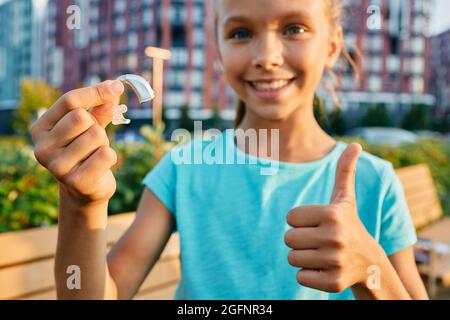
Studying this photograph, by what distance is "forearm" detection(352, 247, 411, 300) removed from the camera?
0.68 m

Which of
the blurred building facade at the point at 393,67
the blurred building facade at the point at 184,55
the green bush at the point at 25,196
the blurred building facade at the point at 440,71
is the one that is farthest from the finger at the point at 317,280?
the blurred building facade at the point at 440,71

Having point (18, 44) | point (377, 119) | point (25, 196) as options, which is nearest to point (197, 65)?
point (377, 119)

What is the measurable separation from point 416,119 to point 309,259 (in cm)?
3292

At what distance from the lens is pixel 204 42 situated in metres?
36.8

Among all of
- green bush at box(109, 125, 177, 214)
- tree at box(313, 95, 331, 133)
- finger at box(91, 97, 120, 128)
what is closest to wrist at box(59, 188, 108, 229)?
finger at box(91, 97, 120, 128)

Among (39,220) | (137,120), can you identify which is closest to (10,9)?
(137,120)

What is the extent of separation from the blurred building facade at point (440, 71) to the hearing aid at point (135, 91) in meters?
45.8

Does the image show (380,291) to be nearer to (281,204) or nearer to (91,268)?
(281,204)

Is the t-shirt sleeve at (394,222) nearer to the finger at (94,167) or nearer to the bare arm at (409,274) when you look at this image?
the bare arm at (409,274)

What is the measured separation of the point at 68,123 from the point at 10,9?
55.0 m

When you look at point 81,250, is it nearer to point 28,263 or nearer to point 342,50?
point 28,263

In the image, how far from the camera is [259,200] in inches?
37.9

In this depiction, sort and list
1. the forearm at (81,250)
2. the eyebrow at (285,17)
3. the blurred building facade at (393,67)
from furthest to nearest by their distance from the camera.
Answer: the blurred building facade at (393,67) → the eyebrow at (285,17) → the forearm at (81,250)

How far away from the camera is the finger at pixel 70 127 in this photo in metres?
0.57
